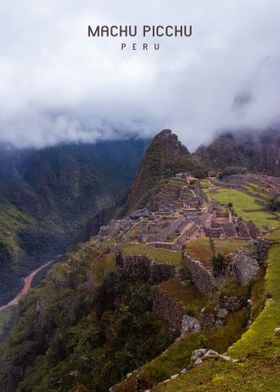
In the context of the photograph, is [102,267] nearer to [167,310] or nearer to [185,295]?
[167,310]

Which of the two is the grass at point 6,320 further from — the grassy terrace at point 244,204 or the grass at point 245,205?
the grass at point 245,205

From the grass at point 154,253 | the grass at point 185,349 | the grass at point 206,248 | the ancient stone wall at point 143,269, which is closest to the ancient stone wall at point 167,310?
the grass at point 206,248

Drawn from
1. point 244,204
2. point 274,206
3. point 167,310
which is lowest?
point 167,310

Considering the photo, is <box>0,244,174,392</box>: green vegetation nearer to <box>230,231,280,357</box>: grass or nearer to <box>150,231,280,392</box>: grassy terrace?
<box>230,231,280,357</box>: grass

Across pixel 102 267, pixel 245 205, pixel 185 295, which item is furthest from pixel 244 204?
pixel 185 295

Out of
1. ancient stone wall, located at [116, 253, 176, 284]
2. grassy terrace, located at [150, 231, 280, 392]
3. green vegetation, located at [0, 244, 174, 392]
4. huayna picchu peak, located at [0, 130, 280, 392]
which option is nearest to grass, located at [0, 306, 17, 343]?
huayna picchu peak, located at [0, 130, 280, 392]
